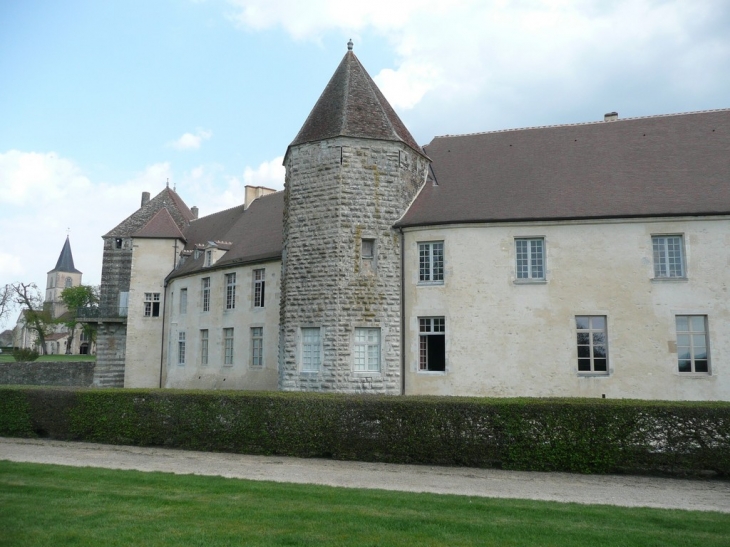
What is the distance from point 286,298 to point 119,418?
6.13m

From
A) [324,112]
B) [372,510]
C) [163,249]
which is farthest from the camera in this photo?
[163,249]

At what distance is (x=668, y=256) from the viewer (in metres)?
16.8

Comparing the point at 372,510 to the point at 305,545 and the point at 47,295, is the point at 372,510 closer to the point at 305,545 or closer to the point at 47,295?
the point at 305,545

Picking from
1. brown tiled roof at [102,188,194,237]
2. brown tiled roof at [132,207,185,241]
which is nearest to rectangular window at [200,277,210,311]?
brown tiled roof at [132,207,185,241]

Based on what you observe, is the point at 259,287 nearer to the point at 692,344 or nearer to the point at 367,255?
the point at 367,255

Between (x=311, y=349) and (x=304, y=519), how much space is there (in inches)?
450

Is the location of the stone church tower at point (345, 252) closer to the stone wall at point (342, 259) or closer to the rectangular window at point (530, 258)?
the stone wall at point (342, 259)

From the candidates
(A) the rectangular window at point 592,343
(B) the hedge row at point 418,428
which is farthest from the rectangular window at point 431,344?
(B) the hedge row at point 418,428

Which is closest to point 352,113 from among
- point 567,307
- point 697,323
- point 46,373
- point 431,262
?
point 431,262

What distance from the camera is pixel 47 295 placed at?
395 feet

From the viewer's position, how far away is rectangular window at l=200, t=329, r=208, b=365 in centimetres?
2698

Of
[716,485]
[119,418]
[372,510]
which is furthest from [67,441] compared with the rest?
[716,485]

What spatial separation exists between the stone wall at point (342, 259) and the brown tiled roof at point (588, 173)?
4.26ft

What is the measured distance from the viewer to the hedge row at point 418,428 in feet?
35.2
